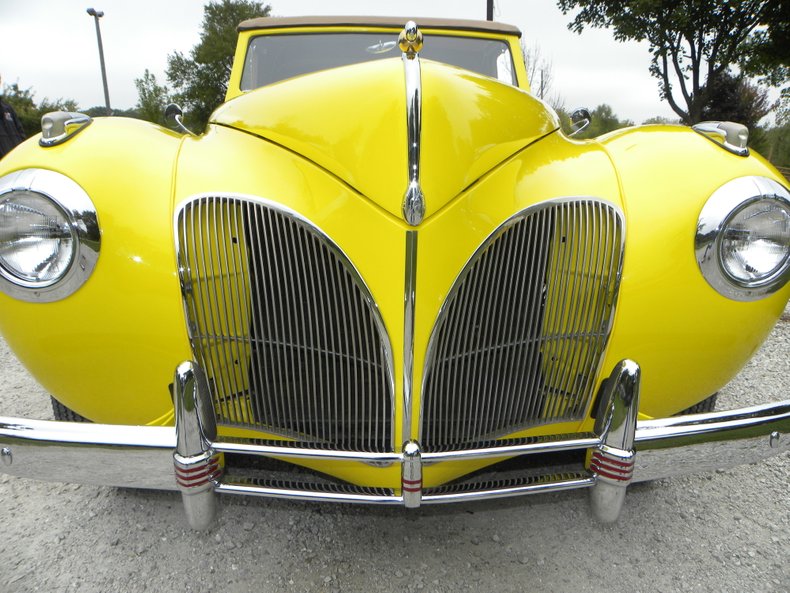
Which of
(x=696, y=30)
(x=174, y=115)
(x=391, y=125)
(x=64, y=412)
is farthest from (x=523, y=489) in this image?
(x=696, y=30)

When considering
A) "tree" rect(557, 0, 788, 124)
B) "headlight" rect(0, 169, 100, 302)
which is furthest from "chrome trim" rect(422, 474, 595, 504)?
"tree" rect(557, 0, 788, 124)

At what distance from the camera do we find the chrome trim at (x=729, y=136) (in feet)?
5.01

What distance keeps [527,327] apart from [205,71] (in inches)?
1206

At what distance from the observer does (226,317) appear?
51.7 inches

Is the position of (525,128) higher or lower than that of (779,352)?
higher

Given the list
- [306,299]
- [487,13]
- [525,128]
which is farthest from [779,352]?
[487,13]

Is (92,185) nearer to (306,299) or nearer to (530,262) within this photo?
(306,299)

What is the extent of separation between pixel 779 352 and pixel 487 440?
3.08 m

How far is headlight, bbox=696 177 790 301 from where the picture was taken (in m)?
1.38

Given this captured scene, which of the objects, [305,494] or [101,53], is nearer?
[305,494]

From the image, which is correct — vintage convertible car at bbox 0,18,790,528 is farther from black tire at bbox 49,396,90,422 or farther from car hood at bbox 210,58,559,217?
black tire at bbox 49,396,90,422

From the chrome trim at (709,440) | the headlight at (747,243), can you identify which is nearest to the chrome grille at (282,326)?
the chrome trim at (709,440)

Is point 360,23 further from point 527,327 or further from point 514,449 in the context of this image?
point 514,449

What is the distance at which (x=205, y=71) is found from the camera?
27672 mm
